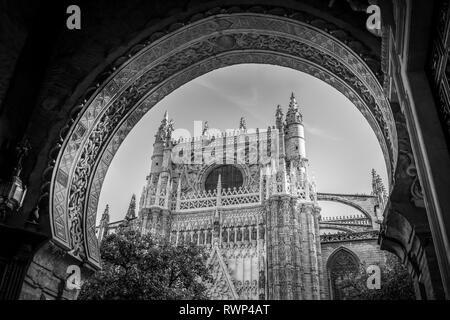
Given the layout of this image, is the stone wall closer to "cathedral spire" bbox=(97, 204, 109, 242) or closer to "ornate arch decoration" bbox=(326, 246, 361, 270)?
"ornate arch decoration" bbox=(326, 246, 361, 270)

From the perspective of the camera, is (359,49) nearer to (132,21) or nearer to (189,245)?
(132,21)

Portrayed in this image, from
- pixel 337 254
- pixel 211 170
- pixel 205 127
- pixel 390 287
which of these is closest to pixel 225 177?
pixel 211 170

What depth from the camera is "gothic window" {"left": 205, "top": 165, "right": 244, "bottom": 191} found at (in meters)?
38.8

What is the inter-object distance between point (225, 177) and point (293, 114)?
987 cm

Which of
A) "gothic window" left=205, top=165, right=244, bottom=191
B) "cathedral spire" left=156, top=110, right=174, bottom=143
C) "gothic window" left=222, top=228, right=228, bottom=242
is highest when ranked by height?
"cathedral spire" left=156, top=110, right=174, bottom=143

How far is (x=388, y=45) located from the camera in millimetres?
4824

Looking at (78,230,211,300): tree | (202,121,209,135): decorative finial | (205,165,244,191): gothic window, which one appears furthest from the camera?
(202,121,209,135): decorative finial

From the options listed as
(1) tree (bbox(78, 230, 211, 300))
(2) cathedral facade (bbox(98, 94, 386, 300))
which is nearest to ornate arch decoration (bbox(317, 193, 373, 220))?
(2) cathedral facade (bbox(98, 94, 386, 300))

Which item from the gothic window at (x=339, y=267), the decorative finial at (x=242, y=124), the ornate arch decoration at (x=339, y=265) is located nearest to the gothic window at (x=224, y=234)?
the ornate arch decoration at (x=339, y=265)

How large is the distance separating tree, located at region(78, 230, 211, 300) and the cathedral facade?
705cm

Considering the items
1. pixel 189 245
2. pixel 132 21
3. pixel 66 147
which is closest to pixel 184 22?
pixel 132 21

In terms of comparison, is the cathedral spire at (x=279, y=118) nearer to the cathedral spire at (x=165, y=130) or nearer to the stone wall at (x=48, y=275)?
the cathedral spire at (x=165, y=130)

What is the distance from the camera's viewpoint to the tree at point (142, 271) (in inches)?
614
